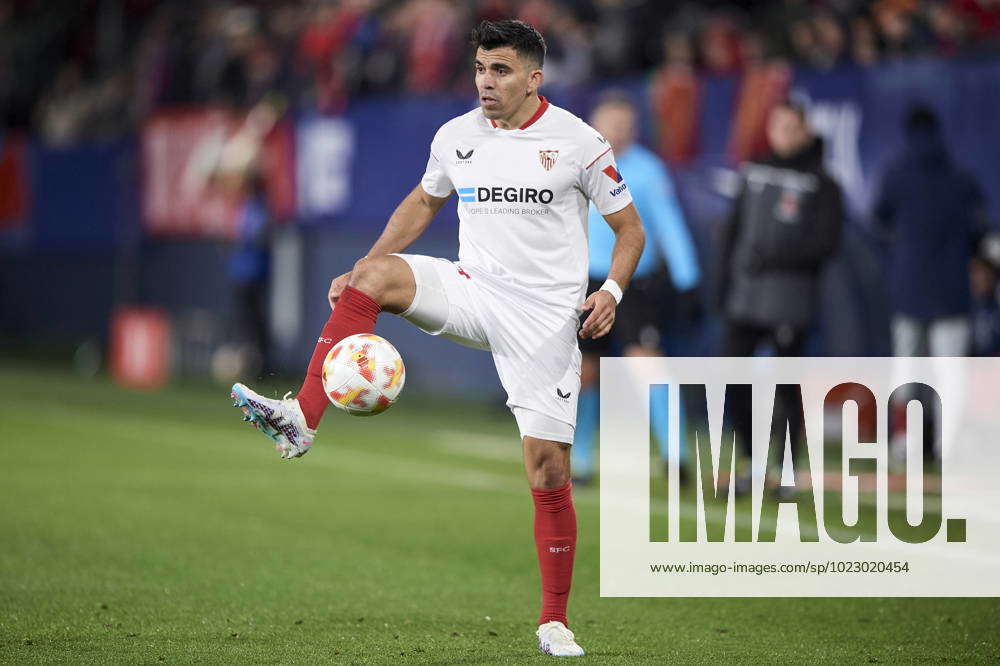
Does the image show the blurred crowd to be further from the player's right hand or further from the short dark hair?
the player's right hand

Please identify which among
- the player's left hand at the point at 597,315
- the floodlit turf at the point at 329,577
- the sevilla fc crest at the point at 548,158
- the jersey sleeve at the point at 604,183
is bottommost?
the floodlit turf at the point at 329,577

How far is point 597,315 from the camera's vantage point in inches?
242

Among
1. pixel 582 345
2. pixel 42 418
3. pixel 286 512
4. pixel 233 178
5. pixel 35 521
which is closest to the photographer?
pixel 35 521

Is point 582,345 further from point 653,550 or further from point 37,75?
point 37,75

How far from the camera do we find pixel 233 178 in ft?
65.8

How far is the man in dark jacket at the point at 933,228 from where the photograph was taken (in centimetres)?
1218

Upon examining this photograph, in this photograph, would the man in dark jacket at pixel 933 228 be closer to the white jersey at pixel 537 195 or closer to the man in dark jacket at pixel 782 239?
the man in dark jacket at pixel 782 239

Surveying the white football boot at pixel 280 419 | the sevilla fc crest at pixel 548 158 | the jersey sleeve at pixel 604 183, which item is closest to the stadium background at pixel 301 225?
the white football boot at pixel 280 419

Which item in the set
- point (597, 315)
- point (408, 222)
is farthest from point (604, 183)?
point (408, 222)

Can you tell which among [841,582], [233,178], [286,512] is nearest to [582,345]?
[286,512]

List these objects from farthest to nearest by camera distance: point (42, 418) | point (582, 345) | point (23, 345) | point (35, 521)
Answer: point (23, 345), point (42, 418), point (582, 345), point (35, 521)

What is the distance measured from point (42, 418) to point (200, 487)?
15.8 feet

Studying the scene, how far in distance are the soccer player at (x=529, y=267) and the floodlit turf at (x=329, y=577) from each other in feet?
2.18

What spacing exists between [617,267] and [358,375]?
1076 millimetres
